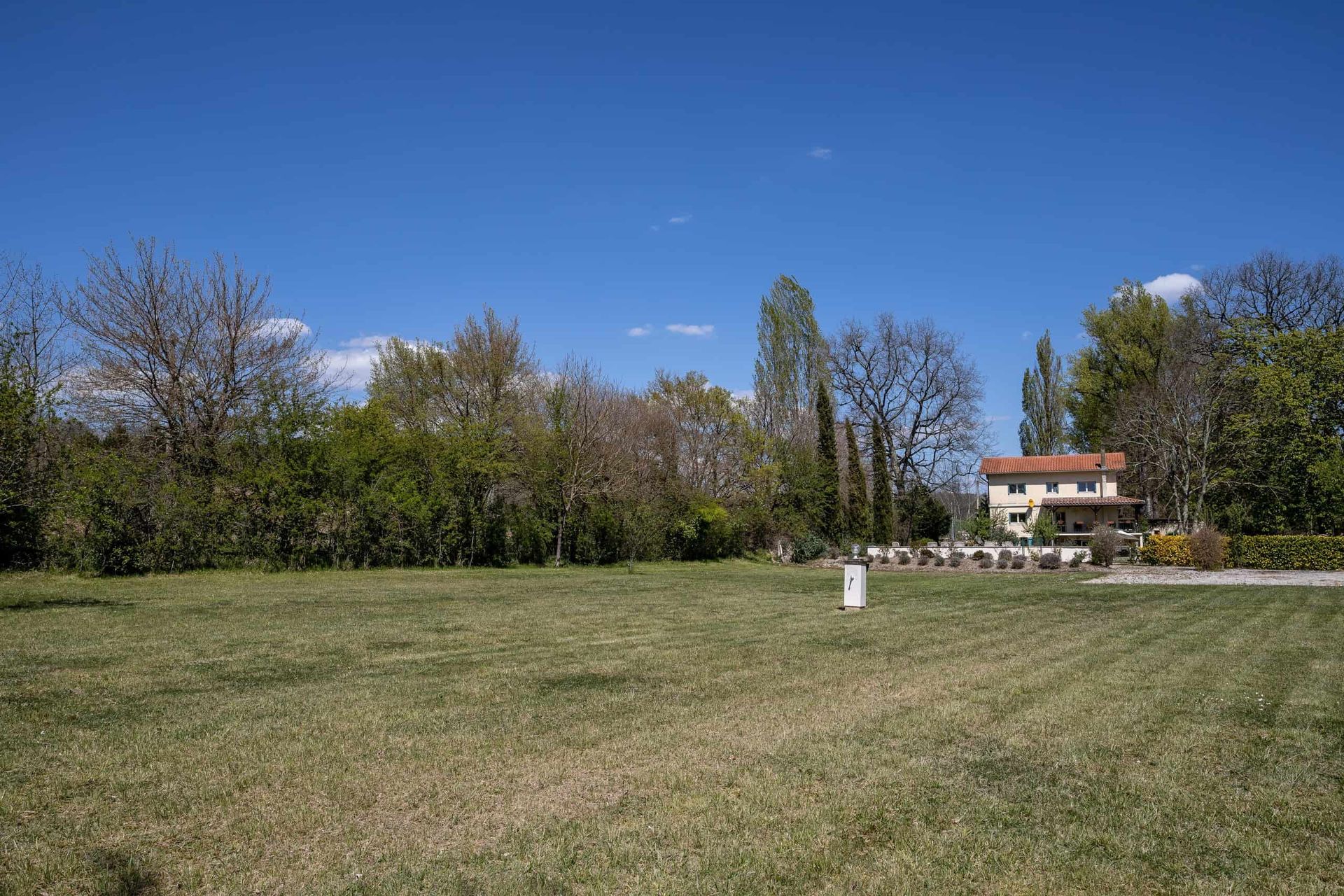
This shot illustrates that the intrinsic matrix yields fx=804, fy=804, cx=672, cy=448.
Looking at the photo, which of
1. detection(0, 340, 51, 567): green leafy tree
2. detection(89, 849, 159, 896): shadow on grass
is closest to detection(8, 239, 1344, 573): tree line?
detection(0, 340, 51, 567): green leafy tree

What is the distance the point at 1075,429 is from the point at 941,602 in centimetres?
4280

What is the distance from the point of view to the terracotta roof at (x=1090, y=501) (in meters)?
43.2

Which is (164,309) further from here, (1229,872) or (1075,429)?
(1075,429)

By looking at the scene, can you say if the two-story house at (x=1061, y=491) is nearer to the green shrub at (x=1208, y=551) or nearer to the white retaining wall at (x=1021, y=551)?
the white retaining wall at (x=1021, y=551)

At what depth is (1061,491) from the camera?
46.8 m

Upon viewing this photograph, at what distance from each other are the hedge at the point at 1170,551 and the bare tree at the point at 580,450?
17409 millimetres

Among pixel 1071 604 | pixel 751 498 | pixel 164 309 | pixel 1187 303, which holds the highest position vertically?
pixel 1187 303

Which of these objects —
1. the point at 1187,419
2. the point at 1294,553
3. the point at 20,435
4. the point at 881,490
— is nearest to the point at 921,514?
the point at 881,490

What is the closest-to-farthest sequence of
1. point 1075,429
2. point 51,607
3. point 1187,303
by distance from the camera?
1. point 51,607
2. point 1187,303
3. point 1075,429

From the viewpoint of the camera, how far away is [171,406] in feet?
67.7

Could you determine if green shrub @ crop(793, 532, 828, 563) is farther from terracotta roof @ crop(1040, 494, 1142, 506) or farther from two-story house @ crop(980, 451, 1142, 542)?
terracotta roof @ crop(1040, 494, 1142, 506)

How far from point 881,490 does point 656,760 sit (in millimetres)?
37103

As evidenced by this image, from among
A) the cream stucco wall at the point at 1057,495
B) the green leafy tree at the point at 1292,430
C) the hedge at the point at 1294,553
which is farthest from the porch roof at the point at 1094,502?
the hedge at the point at 1294,553

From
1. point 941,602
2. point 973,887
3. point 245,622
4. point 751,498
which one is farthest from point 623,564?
point 973,887
